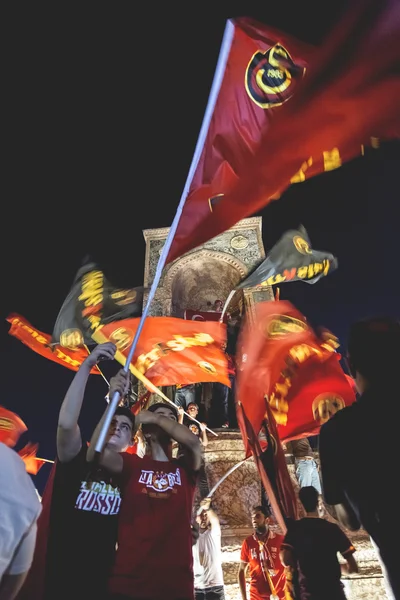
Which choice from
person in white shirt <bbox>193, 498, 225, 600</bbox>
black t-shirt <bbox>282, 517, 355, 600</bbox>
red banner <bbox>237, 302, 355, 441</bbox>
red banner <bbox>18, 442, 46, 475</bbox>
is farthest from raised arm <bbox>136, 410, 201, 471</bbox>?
red banner <bbox>18, 442, 46, 475</bbox>

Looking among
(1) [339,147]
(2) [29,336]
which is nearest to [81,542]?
(1) [339,147]

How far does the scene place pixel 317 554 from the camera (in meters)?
2.90

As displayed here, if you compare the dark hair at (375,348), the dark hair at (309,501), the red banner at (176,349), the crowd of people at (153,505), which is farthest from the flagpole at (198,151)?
the red banner at (176,349)

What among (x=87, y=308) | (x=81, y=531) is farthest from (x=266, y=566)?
(x=87, y=308)

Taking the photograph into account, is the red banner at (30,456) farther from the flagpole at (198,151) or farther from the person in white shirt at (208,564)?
the flagpole at (198,151)

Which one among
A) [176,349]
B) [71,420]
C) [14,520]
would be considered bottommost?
[14,520]

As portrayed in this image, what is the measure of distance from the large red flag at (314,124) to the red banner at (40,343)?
19.6ft

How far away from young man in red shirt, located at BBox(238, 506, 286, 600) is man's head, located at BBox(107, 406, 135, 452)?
3220mm

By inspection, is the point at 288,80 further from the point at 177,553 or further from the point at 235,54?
the point at 177,553

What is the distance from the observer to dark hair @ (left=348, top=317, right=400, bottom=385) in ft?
5.93

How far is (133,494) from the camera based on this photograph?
2371mm

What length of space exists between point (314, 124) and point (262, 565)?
552 cm

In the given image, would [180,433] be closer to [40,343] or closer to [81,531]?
[81,531]

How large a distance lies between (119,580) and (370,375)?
69.6 inches
